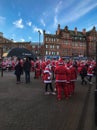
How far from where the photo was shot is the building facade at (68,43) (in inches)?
4328

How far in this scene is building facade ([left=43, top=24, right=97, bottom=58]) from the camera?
10994cm

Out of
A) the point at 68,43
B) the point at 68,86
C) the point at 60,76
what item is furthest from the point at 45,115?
the point at 68,43

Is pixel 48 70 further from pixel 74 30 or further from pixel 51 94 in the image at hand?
pixel 74 30

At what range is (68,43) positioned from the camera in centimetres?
11794

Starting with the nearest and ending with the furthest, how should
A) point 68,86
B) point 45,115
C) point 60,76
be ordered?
point 45,115
point 60,76
point 68,86

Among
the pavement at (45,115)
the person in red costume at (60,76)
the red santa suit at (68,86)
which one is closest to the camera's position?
the pavement at (45,115)

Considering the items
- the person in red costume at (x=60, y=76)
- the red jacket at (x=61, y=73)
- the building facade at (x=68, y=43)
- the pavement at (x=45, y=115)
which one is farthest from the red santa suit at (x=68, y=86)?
the building facade at (x=68, y=43)

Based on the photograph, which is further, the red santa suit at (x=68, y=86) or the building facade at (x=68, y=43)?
the building facade at (x=68, y=43)

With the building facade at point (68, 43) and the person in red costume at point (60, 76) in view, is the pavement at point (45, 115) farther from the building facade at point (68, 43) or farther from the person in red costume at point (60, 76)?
the building facade at point (68, 43)

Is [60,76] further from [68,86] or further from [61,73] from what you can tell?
[68,86]

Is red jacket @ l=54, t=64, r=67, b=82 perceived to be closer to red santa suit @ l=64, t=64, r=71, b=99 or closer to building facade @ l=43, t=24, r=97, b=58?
red santa suit @ l=64, t=64, r=71, b=99

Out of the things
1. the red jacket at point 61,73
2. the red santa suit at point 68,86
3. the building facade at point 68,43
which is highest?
the building facade at point 68,43

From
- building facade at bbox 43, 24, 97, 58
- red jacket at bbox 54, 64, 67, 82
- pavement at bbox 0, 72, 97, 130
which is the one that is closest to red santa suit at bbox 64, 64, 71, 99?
red jacket at bbox 54, 64, 67, 82

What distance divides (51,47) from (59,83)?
98.3 m
